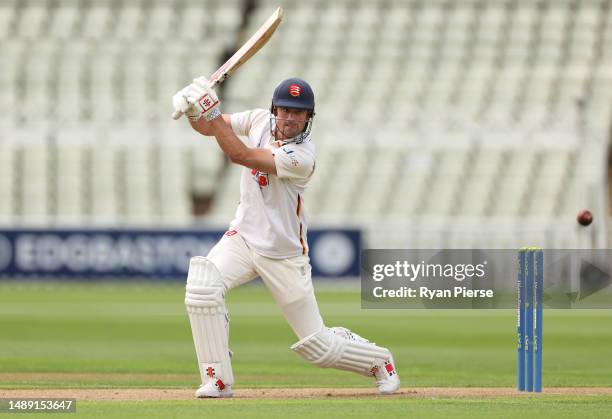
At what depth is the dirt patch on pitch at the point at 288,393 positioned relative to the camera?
7.58m

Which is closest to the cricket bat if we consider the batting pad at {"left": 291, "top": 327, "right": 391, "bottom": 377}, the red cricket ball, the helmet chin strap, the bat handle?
the bat handle

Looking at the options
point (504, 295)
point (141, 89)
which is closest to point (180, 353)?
point (504, 295)

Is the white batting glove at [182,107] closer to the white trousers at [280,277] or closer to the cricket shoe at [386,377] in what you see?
the white trousers at [280,277]

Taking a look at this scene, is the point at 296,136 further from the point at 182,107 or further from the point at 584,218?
the point at 584,218

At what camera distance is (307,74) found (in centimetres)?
2762

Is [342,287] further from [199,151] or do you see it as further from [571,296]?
[571,296]

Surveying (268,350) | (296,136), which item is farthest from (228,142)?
(268,350)

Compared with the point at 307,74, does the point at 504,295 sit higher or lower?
lower

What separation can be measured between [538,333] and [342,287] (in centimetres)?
1436

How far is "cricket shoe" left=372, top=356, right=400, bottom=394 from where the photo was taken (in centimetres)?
763

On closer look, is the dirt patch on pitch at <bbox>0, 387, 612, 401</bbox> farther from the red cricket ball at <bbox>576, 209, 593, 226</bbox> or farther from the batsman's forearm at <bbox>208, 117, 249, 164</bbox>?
the batsman's forearm at <bbox>208, 117, 249, 164</bbox>

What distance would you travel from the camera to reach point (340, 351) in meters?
7.42

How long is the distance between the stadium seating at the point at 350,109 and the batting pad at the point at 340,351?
14.9m

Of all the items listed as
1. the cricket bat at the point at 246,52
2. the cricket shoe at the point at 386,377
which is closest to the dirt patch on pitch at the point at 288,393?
the cricket shoe at the point at 386,377
